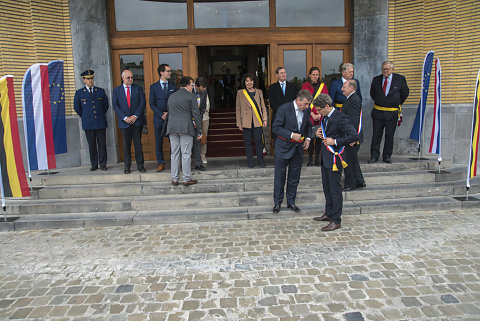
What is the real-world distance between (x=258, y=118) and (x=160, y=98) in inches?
74.2

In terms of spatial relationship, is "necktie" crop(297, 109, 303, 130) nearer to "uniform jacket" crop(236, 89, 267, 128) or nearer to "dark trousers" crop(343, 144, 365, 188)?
"dark trousers" crop(343, 144, 365, 188)

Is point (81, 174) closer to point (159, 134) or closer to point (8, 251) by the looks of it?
point (159, 134)

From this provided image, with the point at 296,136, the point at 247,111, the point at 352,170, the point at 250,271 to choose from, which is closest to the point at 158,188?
the point at 247,111

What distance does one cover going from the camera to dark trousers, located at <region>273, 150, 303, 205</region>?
542cm

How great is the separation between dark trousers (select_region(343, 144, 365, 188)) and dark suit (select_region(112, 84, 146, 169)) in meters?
3.73

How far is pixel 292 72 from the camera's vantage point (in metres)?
8.23

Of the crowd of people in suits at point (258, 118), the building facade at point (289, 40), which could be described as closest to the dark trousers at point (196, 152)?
the crowd of people in suits at point (258, 118)

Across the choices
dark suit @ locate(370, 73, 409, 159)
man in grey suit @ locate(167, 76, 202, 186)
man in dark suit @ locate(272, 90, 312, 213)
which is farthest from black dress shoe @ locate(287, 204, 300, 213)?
dark suit @ locate(370, 73, 409, 159)

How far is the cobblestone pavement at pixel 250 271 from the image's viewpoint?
10.3ft

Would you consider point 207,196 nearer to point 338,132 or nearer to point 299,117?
point 299,117

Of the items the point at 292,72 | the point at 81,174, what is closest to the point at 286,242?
the point at 81,174

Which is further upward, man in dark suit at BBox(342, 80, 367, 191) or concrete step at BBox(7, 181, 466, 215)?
man in dark suit at BBox(342, 80, 367, 191)

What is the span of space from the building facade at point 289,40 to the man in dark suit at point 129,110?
4.41 ft

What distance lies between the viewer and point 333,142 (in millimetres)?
4730
